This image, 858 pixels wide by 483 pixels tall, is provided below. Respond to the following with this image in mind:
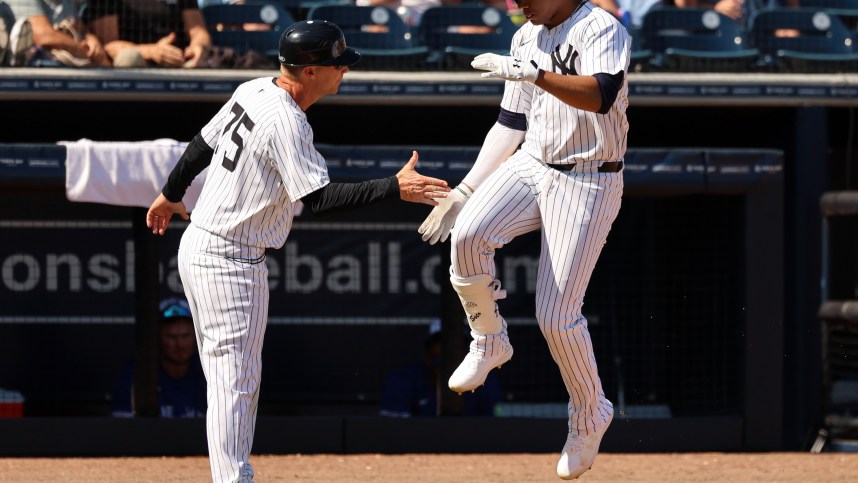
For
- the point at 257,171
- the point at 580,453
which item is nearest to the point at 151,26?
the point at 257,171

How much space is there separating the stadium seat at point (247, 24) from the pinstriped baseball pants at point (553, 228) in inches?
119

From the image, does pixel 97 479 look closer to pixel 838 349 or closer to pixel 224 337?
pixel 224 337

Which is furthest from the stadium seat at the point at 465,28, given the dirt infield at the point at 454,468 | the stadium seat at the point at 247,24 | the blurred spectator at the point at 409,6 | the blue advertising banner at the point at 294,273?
the dirt infield at the point at 454,468

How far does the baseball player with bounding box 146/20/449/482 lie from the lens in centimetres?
397

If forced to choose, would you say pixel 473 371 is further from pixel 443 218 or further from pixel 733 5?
pixel 733 5

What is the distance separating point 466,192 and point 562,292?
1.58ft

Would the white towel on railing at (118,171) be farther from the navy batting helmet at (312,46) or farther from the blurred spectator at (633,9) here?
the blurred spectator at (633,9)

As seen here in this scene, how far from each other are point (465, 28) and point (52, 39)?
→ 6.97ft

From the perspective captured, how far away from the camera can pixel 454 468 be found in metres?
6.28

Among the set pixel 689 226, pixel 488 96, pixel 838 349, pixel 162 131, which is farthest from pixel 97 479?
pixel 838 349

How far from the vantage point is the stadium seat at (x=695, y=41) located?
704cm

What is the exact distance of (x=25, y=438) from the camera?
6547 millimetres

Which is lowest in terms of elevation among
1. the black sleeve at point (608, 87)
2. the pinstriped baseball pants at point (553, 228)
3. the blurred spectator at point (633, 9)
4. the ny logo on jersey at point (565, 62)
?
the pinstriped baseball pants at point (553, 228)

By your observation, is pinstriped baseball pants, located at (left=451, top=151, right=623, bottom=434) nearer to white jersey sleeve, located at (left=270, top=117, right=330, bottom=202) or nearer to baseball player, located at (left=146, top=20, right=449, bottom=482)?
baseball player, located at (left=146, top=20, right=449, bottom=482)
